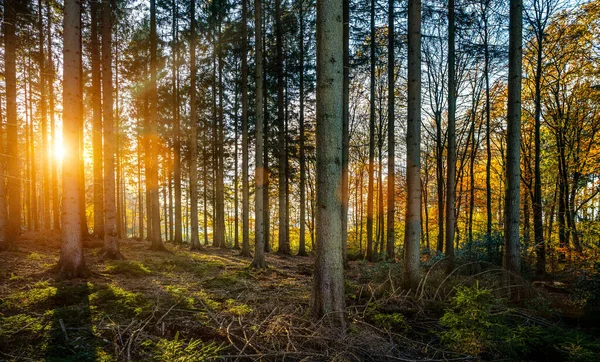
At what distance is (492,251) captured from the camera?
961 centimetres

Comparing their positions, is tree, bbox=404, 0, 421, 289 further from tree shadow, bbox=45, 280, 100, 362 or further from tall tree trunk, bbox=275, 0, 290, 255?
tall tree trunk, bbox=275, 0, 290, 255

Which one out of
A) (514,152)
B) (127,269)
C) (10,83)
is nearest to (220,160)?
(10,83)

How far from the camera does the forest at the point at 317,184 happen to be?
357 cm

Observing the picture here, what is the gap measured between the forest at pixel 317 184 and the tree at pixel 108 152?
60 mm

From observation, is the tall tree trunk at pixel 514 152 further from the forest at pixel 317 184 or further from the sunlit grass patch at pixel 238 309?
the sunlit grass patch at pixel 238 309

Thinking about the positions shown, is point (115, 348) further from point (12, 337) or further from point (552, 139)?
point (552, 139)

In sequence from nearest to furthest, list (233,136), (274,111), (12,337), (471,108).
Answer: (12,337) < (471,108) < (274,111) < (233,136)

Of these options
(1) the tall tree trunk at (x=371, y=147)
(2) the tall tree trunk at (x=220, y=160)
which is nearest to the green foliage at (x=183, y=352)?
(1) the tall tree trunk at (x=371, y=147)

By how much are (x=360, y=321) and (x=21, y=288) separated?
23.1 feet

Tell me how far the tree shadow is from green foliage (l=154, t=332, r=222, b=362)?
67cm

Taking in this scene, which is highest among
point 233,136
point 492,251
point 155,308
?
point 233,136

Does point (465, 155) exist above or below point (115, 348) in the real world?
above

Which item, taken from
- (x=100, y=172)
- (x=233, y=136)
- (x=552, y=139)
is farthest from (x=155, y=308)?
(x=552, y=139)

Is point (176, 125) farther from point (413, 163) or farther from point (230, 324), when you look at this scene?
point (230, 324)
